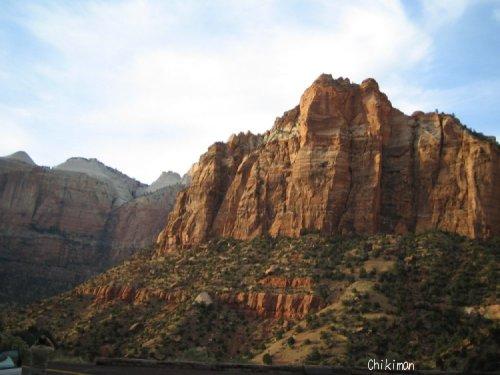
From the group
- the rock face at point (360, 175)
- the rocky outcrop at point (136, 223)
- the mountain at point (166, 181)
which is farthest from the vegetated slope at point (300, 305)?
the mountain at point (166, 181)

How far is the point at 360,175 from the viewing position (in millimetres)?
71000

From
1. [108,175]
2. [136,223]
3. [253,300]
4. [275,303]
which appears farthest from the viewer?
[108,175]

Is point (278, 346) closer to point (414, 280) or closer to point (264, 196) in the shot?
point (414, 280)

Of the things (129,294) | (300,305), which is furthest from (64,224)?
(300,305)

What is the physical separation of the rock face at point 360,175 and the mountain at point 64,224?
5696 centimetres

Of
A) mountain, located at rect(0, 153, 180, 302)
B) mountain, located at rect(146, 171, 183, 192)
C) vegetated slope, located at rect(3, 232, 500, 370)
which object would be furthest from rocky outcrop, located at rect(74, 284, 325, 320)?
mountain, located at rect(146, 171, 183, 192)

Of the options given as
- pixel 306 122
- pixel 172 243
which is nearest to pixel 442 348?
pixel 306 122

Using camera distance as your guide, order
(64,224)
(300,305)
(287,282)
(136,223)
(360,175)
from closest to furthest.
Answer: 1. (300,305)
2. (287,282)
3. (360,175)
4. (64,224)
5. (136,223)

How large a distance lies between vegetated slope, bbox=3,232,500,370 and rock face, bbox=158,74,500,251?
3.49 metres

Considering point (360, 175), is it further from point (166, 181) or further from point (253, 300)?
point (166, 181)

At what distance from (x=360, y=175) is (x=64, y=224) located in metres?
92.8

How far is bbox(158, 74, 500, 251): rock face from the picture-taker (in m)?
66.5

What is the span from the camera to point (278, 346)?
4853 centimetres

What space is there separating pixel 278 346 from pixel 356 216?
25.0 meters
